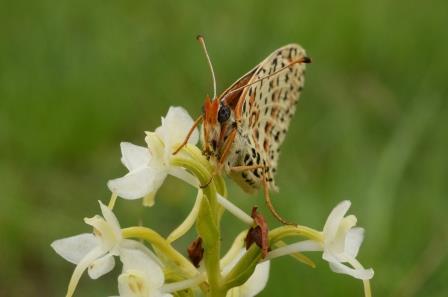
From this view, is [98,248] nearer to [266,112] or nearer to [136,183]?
[136,183]

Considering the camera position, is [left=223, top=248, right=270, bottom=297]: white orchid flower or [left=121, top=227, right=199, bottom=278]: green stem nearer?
[left=121, top=227, right=199, bottom=278]: green stem

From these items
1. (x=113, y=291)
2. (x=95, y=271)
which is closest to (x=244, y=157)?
(x=95, y=271)

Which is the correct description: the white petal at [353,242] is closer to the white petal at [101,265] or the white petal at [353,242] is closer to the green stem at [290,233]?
the green stem at [290,233]

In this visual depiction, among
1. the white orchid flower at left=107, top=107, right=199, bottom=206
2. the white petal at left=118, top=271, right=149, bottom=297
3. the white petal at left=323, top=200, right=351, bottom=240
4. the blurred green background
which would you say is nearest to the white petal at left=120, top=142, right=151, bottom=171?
the white orchid flower at left=107, top=107, right=199, bottom=206

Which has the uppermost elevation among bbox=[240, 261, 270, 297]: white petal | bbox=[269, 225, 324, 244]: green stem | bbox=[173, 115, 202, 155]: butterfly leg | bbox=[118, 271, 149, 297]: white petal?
bbox=[173, 115, 202, 155]: butterfly leg

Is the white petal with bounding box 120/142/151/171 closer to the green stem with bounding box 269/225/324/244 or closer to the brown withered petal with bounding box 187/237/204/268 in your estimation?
the brown withered petal with bounding box 187/237/204/268

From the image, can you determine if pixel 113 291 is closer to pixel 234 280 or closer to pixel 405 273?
pixel 405 273

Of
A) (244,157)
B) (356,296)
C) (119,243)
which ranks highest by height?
(244,157)
